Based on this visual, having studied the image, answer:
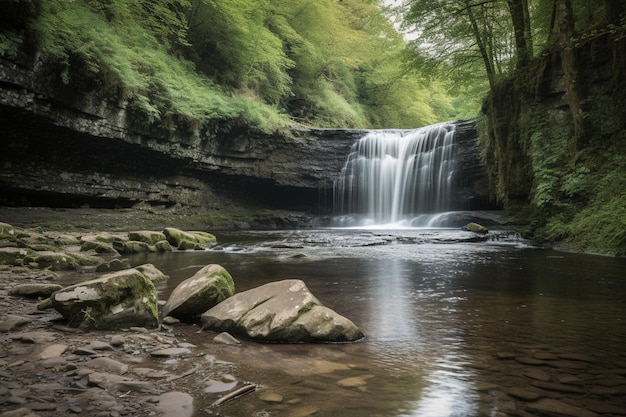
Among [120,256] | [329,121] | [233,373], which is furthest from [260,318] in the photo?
[329,121]

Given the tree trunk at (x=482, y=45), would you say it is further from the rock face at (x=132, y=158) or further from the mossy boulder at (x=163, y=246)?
the mossy boulder at (x=163, y=246)

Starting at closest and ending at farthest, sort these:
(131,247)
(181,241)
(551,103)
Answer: (131,247) → (181,241) → (551,103)

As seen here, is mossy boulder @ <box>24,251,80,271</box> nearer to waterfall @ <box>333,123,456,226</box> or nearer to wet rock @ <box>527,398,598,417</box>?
wet rock @ <box>527,398,598,417</box>

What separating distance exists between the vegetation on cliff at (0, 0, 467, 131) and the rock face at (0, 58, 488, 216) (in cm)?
69

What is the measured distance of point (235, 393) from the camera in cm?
221

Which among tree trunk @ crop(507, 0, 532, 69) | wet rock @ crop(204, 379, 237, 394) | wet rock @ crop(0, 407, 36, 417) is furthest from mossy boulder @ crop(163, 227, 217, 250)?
tree trunk @ crop(507, 0, 532, 69)

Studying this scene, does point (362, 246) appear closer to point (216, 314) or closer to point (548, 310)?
point (548, 310)

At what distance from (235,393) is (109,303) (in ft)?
5.84

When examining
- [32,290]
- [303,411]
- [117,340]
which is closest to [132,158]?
[32,290]

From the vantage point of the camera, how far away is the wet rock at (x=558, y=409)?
2.03 meters

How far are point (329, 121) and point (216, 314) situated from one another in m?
24.1

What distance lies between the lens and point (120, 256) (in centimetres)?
883

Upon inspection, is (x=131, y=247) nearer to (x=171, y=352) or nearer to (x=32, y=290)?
(x=32, y=290)

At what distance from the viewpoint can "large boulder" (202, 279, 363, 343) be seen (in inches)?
126
